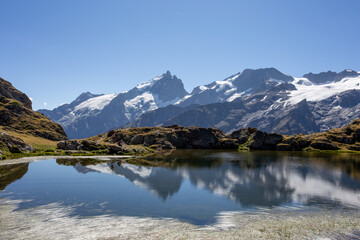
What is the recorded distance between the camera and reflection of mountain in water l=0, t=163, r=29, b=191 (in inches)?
1980

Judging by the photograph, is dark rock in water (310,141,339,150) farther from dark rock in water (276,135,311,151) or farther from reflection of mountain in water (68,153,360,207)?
reflection of mountain in water (68,153,360,207)

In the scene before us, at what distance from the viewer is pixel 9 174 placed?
191 feet

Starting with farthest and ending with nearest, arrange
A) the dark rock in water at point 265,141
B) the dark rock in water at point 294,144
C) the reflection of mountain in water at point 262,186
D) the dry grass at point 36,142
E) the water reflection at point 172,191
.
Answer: the dark rock in water at point 265,141, the dark rock in water at point 294,144, the dry grass at point 36,142, the reflection of mountain in water at point 262,186, the water reflection at point 172,191

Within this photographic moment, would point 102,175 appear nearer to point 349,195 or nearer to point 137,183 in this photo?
point 137,183

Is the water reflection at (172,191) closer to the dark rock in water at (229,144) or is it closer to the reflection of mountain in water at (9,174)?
the reflection of mountain in water at (9,174)

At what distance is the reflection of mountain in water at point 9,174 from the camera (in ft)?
165

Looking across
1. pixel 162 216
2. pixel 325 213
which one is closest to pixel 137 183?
pixel 162 216

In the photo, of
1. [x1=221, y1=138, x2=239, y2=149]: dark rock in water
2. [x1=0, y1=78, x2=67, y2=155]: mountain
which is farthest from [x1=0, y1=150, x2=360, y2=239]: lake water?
[x1=221, y1=138, x2=239, y2=149]: dark rock in water

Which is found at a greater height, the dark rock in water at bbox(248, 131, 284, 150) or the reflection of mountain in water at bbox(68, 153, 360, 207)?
the dark rock in water at bbox(248, 131, 284, 150)

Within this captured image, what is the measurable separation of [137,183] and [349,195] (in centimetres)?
3833

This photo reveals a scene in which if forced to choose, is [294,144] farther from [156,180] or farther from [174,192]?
[174,192]

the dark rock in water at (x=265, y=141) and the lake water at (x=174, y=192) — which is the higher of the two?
the dark rock in water at (x=265, y=141)

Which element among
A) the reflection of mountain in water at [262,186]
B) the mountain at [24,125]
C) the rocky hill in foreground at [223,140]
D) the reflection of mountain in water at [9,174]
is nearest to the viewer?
the reflection of mountain in water at [262,186]

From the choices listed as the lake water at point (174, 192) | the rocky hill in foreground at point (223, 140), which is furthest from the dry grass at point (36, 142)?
the lake water at point (174, 192)
